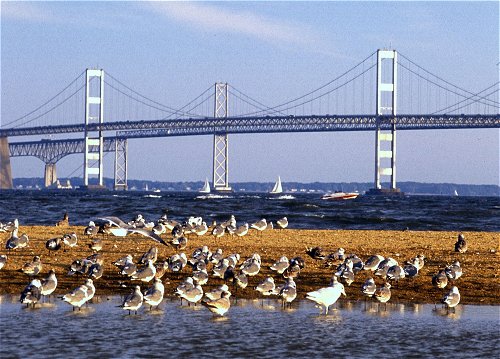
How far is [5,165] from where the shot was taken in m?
83.3

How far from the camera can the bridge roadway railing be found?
64.1 meters

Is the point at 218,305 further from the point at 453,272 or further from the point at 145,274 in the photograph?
the point at 453,272

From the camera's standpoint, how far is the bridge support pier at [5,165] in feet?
262

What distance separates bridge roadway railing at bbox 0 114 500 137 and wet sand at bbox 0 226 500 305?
46768 millimetres

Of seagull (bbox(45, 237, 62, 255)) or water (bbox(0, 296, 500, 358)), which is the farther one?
seagull (bbox(45, 237, 62, 255))

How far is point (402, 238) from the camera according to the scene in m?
17.0

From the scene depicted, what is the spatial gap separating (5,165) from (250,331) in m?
78.1

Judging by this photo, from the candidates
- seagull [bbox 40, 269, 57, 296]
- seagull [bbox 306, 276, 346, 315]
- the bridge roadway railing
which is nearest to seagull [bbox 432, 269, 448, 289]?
seagull [bbox 306, 276, 346, 315]

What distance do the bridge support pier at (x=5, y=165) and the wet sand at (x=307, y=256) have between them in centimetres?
6410

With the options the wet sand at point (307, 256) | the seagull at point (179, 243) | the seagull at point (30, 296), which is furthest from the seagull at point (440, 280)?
the seagull at point (179, 243)

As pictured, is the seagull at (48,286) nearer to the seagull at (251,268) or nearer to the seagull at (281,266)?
the seagull at (251,268)

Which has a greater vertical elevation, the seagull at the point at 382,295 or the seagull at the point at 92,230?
the seagull at the point at 92,230

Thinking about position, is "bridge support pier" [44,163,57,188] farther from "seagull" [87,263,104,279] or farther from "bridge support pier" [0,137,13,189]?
"seagull" [87,263,104,279]

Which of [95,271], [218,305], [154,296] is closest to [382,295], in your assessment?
[218,305]
